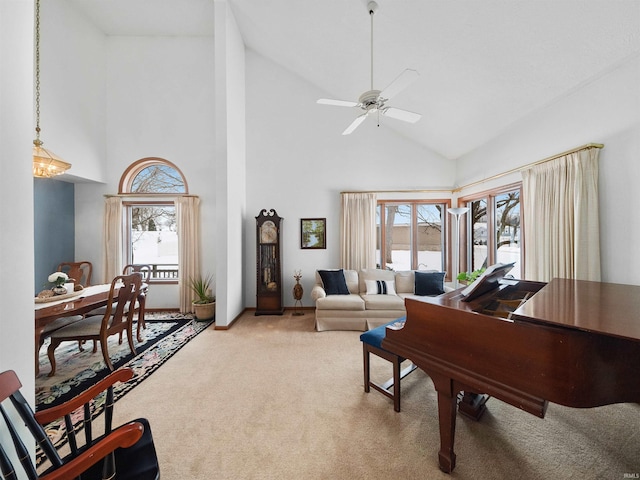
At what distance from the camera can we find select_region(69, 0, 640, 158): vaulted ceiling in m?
2.05

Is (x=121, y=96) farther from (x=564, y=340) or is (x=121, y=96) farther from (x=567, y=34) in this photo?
(x=564, y=340)

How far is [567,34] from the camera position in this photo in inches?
81.5

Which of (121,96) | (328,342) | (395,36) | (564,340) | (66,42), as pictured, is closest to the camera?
(564,340)

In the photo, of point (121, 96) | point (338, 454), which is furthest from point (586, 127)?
point (121, 96)

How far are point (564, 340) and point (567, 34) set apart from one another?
256 cm

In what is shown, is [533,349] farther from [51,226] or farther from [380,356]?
[51,226]

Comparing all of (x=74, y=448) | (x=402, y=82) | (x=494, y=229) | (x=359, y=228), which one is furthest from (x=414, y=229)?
(x=74, y=448)

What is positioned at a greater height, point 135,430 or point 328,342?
point 135,430

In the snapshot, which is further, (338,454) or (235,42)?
(235,42)

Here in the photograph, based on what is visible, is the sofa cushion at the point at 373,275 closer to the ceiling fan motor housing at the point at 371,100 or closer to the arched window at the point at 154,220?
the ceiling fan motor housing at the point at 371,100

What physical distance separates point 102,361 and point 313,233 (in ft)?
11.6

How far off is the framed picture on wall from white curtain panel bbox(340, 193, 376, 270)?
377 millimetres

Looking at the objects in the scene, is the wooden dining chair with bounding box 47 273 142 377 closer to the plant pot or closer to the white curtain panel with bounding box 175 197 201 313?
the plant pot

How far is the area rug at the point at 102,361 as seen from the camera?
91.6 inches
